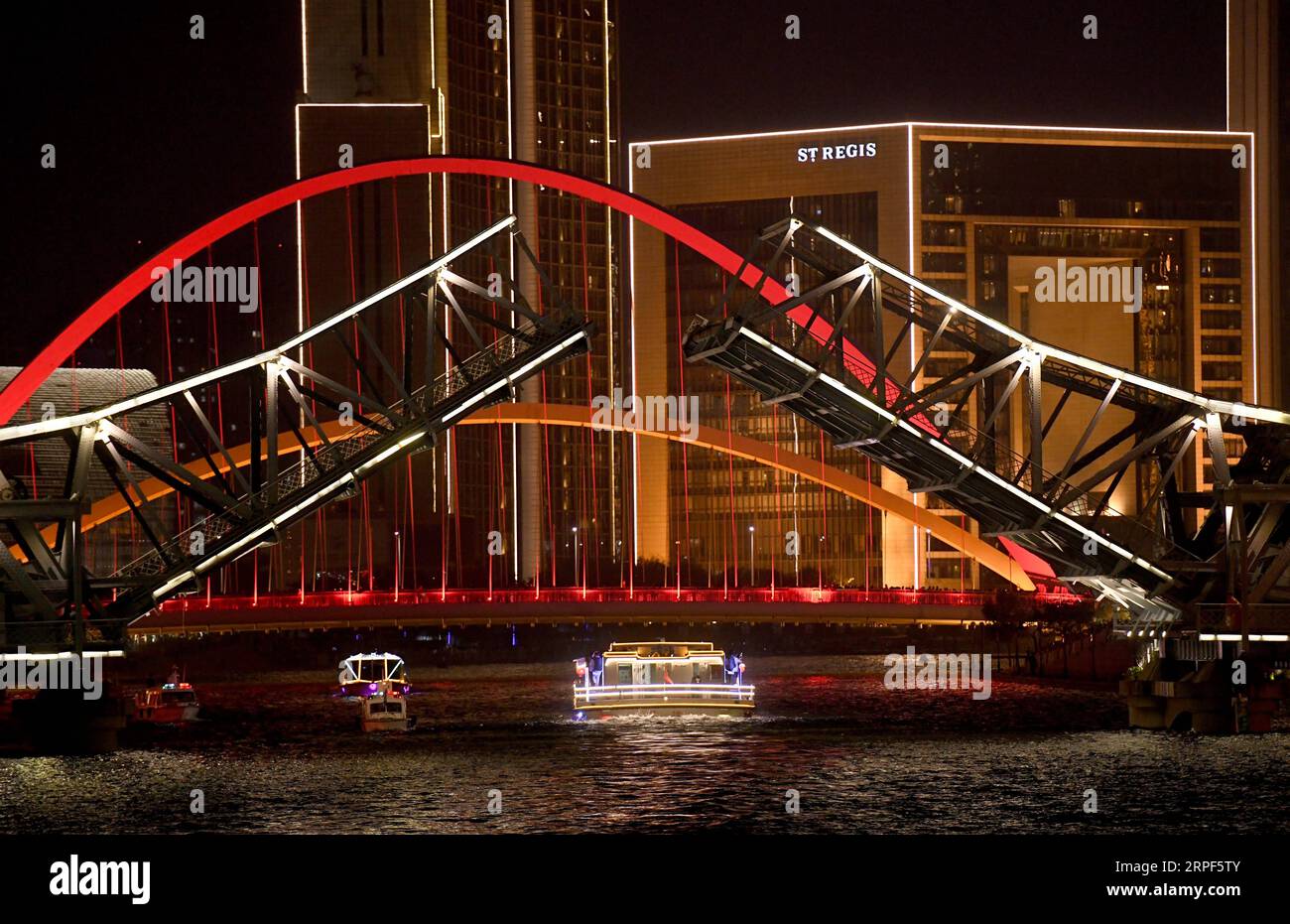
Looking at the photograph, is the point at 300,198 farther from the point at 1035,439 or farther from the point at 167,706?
the point at 1035,439

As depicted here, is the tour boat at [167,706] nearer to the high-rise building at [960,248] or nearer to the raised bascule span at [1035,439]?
the raised bascule span at [1035,439]

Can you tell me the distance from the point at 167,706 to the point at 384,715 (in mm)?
8501

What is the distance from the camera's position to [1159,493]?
136 ft

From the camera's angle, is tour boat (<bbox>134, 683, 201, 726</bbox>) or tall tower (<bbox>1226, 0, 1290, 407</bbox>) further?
tall tower (<bbox>1226, 0, 1290, 407</bbox>)

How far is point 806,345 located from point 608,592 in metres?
24.3

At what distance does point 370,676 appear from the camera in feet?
253

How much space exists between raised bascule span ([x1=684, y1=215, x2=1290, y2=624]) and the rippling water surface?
13.0 ft

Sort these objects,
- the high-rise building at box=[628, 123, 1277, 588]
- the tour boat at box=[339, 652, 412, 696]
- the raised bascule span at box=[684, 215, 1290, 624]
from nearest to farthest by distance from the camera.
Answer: the raised bascule span at box=[684, 215, 1290, 624] → the tour boat at box=[339, 652, 412, 696] → the high-rise building at box=[628, 123, 1277, 588]

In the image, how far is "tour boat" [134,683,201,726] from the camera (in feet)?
174

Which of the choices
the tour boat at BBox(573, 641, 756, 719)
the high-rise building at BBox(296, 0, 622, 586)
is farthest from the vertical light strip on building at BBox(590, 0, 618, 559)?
the tour boat at BBox(573, 641, 756, 719)

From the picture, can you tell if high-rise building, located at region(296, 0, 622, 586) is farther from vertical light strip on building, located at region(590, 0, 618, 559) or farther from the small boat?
the small boat
